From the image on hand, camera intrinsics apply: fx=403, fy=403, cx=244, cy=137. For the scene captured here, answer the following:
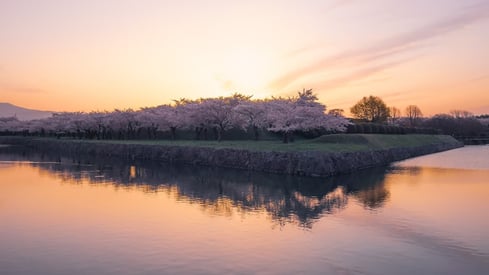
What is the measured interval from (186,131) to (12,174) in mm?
38002

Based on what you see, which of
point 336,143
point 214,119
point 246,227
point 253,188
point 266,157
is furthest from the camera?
point 214,119

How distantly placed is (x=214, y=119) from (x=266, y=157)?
21.7 metres

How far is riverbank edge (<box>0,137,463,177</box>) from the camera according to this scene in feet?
100

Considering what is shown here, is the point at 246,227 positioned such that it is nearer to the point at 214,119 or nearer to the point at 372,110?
the point at 214,119

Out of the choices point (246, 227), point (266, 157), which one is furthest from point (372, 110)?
point (246, 227)

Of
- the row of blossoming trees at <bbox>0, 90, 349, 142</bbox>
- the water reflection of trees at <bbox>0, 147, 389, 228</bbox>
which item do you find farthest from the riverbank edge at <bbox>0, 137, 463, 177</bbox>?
the row of blossoming trees at <bbox>0, 90, 349, 142</bbox>

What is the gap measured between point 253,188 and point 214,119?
30405 millimetres

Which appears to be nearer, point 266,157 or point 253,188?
point 253,188

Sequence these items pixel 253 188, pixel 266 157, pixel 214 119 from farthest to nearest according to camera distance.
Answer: pixel 214 119
pixel 266 157
pixel 253 188

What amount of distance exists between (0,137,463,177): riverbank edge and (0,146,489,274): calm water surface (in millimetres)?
3459

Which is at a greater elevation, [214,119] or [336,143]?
[214,119]

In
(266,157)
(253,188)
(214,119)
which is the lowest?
(253,188)

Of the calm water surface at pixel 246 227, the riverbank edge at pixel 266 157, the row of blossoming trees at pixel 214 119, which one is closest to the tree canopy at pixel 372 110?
the riverbank edge at pixel 266 157

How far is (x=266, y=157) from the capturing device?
33.5 meters
